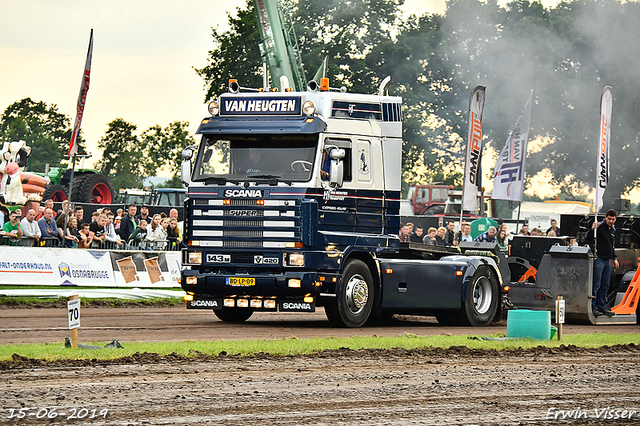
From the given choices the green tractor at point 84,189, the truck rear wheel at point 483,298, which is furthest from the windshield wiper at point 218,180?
the green tractor at point 84,189

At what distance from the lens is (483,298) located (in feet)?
63.3

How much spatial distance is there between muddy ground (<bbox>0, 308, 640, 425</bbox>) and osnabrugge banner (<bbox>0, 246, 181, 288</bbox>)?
358 inches

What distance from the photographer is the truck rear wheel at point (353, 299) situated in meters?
16.8

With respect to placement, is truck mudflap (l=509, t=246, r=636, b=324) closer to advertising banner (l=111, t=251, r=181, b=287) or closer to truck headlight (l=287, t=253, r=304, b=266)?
truck headlight (l=287, t=253, r=304, b=266)

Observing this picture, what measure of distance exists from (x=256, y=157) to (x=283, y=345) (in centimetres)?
445

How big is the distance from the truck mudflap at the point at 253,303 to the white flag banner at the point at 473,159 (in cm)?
920

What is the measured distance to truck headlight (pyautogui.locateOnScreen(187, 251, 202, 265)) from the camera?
16.9 meters

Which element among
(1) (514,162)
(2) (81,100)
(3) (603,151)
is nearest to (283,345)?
(3) (603,151)

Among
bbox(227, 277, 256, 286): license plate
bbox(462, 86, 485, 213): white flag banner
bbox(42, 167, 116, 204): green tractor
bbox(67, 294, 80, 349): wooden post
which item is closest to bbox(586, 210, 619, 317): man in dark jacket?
bbox(462, 86, 485, 213): white flag banner

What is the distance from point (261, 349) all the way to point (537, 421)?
5010 millimetres

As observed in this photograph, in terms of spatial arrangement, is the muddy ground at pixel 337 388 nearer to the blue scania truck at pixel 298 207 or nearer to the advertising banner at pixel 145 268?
the blue scania truck at pixel 298 207

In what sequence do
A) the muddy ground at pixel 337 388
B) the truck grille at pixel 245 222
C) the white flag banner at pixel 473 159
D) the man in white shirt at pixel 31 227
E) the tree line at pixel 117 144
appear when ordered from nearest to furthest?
1. the muddy ground at pixel 337 388
2. the truck grille at pixel 245 222
3. the man in white shirt at pixel 31 227
4. the white flag banner at pixel 473 159
5. the tree line at pixel 117 144

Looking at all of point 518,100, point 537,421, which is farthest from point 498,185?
point 518,100

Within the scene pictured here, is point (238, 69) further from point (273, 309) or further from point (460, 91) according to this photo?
point (273, 309)
